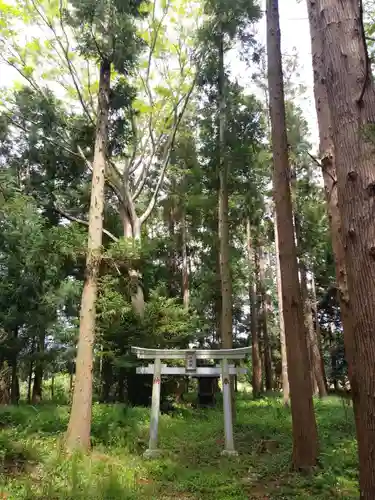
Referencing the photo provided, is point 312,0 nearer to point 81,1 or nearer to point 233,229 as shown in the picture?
point 81,1

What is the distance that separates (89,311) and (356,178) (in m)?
6.50

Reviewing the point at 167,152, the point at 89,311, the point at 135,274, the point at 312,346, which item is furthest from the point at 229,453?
the point at 312,346

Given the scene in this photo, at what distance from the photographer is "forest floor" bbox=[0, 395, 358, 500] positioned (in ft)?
16.9

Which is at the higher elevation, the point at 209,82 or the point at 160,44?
the point at 160,44

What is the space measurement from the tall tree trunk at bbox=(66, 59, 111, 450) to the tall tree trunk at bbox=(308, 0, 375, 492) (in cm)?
608

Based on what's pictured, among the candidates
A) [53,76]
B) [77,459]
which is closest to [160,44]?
[53,76]

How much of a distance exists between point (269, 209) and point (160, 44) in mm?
8692

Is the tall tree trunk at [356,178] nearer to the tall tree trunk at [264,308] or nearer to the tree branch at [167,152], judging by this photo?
the tree branch at [167,152]

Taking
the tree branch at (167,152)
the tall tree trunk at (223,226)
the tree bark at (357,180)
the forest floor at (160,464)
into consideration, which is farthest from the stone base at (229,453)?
the tree branch at (167,152)

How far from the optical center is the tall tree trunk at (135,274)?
39.8 feet

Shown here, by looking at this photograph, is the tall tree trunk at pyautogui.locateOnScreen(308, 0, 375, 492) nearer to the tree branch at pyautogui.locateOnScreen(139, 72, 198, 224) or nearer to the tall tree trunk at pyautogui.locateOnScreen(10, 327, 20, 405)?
the tree branch at pyautogui.locateOnScreen(139, 72, 198, 224)

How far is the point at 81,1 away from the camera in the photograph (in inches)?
363

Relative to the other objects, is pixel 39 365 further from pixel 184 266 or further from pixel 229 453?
pixel 229 453

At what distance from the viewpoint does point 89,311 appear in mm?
7914
